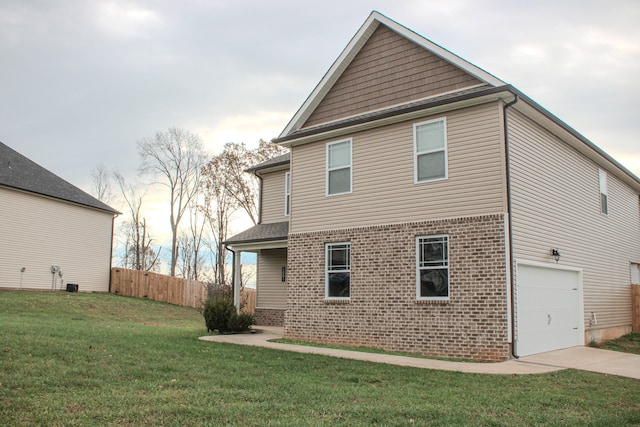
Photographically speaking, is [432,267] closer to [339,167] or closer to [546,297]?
[546,297]

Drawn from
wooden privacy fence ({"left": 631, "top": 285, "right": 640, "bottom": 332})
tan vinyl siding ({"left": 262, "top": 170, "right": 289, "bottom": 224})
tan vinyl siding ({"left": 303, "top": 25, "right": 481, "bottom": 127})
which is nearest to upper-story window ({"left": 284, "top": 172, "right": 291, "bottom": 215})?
tan vinyl siding ({"left": 262, "top": 170, "right": 289, "bottom": 224})

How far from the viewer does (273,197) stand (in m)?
21.2

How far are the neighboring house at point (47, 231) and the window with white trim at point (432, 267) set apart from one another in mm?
20606

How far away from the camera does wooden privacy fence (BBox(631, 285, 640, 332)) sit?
18.9 m

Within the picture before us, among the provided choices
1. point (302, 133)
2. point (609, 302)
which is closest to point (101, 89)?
point (302, 133)

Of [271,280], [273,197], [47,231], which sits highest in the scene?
[273,197]

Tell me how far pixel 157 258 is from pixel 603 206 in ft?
119

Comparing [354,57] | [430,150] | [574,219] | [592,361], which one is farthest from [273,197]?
[592,361]

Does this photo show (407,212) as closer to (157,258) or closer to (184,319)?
(184,319)

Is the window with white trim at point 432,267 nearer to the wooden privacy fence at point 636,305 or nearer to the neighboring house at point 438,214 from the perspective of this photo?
the neighboring house at point 438,214

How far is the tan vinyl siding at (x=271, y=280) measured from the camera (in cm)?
2069

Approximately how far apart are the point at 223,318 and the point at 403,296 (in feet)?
19.8

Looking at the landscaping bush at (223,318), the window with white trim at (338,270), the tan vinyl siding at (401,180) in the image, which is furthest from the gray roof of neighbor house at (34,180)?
the window with white trim at (338,270)

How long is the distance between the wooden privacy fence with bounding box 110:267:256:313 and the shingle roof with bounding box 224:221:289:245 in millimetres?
9188
